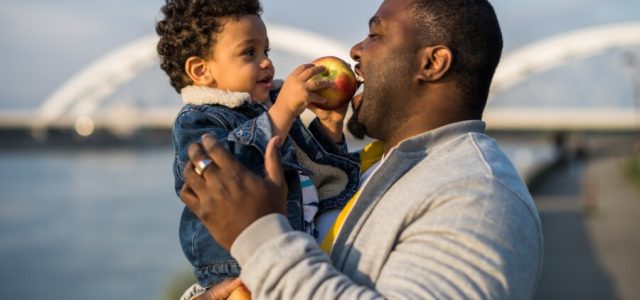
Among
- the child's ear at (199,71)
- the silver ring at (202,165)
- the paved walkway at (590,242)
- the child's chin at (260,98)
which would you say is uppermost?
the child's ear at (199,71)

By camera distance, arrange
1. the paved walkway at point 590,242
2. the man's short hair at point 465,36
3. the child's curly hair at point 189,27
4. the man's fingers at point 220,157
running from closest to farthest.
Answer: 1. the man's fingers at point 220,157
2. the man's short hair at point 465,36
3. the child's curly hair at point 189,27
4. the paved walkway at point 590,242

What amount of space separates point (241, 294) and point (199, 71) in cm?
69

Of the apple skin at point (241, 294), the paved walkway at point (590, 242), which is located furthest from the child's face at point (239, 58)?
the paved walkway at point (590, 242)

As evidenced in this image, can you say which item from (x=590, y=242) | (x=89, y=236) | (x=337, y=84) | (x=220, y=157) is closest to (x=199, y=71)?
(x=337, y=84)

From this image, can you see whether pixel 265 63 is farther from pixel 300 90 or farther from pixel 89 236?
pixel 89 236

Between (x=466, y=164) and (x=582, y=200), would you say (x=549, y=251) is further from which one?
(x=466, y=164)

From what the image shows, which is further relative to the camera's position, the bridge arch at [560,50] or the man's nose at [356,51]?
the bridge arch at [560,50]

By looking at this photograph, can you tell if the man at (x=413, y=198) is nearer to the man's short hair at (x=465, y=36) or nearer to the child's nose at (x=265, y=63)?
the man's short hair at (x=465, y=36)

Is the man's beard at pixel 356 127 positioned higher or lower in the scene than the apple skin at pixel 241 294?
higher

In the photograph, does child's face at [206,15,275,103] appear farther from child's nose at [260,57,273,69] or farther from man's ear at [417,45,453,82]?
man's ear at [417,45,453,82]

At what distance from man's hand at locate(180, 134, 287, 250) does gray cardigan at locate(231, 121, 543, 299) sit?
3 cm

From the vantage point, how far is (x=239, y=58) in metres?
2.11

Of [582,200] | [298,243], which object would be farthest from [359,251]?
[582,200]

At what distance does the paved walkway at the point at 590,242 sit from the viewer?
8.24 m
